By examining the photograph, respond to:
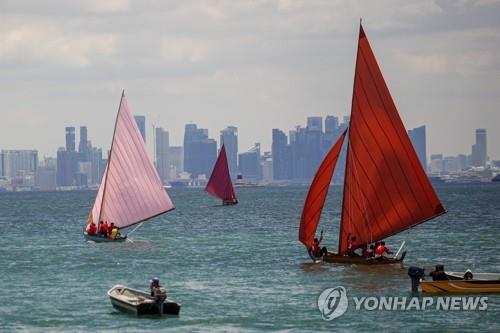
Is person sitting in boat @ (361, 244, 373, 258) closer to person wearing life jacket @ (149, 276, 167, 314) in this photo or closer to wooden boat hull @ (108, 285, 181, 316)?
wooden boat hull @ (108, 285, 181, 316)

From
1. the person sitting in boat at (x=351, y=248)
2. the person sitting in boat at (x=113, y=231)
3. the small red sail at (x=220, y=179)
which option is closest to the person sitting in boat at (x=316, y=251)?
the person sitting in boat at (x=351, y=248)

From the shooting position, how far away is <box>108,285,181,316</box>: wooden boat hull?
51906 mm

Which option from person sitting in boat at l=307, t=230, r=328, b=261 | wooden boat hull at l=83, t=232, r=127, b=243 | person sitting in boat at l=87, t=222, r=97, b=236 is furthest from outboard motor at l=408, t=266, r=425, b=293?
person sitting in boat at l=87, t=222, r=97, b=236

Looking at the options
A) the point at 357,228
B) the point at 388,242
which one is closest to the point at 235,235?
the point at 388,242

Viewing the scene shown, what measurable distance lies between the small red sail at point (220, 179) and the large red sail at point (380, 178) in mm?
113726

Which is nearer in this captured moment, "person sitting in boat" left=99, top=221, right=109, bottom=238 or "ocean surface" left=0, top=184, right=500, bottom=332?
"ocean surface" left=0, top=184, right=500, bottom=332

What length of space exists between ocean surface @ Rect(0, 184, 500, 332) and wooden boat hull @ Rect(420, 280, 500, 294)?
0.65 meters

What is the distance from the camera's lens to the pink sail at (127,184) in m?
90.5

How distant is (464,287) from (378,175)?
14.0 m

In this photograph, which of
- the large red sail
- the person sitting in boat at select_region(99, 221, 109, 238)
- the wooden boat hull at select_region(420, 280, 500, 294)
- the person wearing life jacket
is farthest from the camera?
the person sitting in boat at select_region(99, 221, 109, 238)

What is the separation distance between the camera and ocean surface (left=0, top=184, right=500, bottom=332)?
167 ft

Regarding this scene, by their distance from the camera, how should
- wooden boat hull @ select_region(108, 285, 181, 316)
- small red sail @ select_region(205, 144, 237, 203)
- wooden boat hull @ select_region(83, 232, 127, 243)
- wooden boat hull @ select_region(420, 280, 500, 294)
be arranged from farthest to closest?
1. small red sail @ select_region(205, 144, 237, 203)
2. wooden boat hull @ select_region(83, 232, 127, 243)
3. wooden boat hull @ select_region(420, 280, 500, 294)
4. wooden boat hull @ select_region(108, 285, 181, 316)

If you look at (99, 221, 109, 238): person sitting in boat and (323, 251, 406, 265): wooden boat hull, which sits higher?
(99, 221, 109, 238): person sitting in boat
